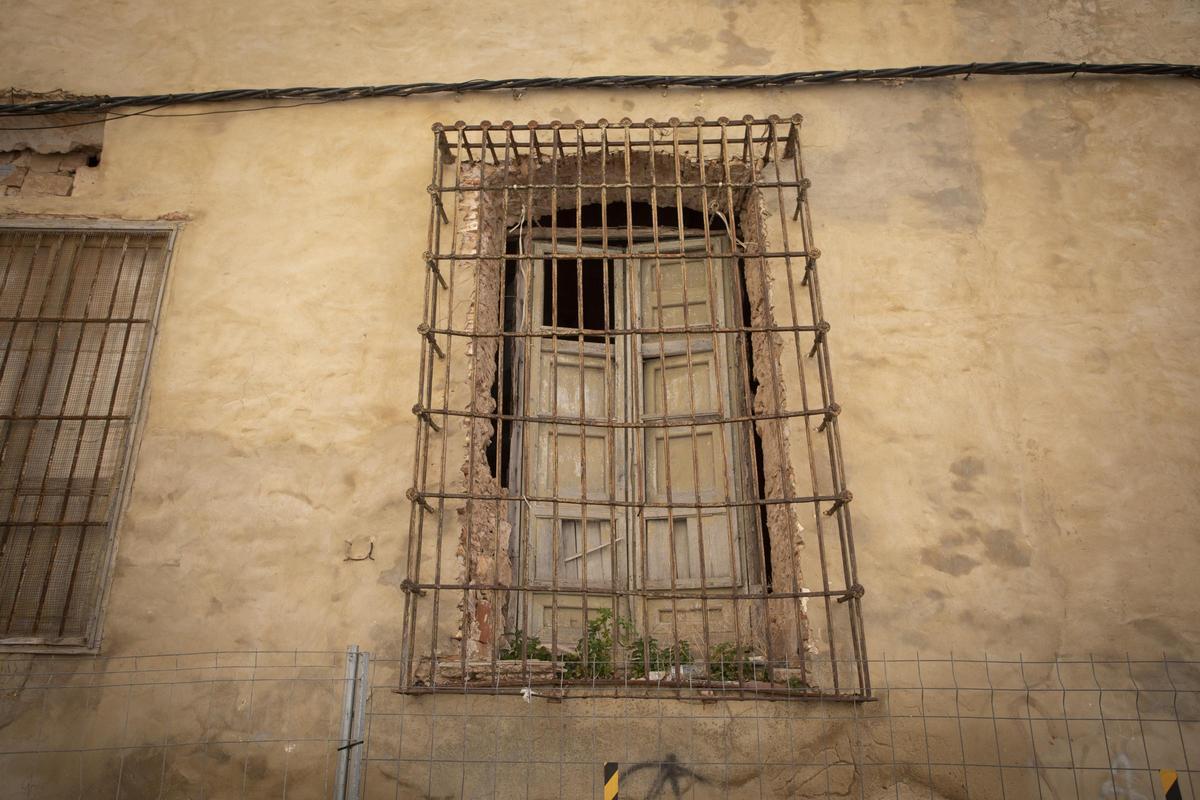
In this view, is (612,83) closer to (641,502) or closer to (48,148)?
(641,502)

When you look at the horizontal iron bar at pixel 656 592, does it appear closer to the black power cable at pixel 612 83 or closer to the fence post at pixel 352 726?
the fence post at pixel 352 726

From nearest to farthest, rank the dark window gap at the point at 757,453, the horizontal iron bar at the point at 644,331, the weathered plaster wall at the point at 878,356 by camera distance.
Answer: the weathered plaster wall at the point at 878,356
the horizontal iron bar at the point at 644,331
the dark window gap at the point at 757,453

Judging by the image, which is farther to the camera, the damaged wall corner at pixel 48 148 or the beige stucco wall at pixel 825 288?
the damaged wall corner at pixel 48 148

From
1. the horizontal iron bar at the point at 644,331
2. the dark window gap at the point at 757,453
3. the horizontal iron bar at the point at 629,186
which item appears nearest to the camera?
the horizontal iron bar at the point at 644,331

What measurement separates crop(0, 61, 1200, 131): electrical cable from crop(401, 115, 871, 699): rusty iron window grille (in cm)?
26

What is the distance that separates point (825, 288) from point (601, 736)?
196 centimetres

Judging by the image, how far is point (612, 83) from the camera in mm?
4305

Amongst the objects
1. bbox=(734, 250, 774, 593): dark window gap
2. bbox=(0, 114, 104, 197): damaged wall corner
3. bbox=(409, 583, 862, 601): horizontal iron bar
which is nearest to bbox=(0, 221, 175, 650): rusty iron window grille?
bbox=(0, 114, 104, 197): damaged wall corner

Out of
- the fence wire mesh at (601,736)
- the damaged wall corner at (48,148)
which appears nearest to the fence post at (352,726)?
the fence wire mesh at (601,736)

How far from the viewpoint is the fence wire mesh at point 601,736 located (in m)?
3.18

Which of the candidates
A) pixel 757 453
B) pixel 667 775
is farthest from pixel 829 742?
pixel 757 453

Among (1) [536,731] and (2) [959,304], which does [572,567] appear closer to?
(1) [536,731]

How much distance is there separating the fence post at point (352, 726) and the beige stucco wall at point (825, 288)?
1.94 ft

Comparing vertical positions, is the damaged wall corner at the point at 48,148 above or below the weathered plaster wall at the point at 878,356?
above
